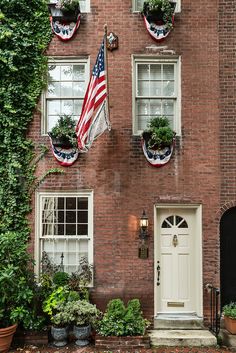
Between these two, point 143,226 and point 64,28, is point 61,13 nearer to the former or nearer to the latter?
point 64,28

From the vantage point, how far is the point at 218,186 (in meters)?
8.50

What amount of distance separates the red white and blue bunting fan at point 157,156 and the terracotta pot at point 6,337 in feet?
15.4

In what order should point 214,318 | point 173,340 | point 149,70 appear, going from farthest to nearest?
point 149,70, point 214,318, point 173,340

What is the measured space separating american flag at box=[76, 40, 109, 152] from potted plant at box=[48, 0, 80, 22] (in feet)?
6.35

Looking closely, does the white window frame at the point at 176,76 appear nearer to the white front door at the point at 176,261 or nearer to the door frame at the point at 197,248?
the door frame at the point at 197,248

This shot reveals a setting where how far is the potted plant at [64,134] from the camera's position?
8305mm

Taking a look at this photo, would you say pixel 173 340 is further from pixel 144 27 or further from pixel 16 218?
pixel 144 27

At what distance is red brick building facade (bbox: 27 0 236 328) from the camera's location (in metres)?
8.39

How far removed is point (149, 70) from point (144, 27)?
40.3 inches

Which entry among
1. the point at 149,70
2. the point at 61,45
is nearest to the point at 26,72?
the point at 61,45

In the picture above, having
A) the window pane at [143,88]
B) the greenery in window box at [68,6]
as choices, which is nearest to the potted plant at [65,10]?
the greenery in window box at [68,6]

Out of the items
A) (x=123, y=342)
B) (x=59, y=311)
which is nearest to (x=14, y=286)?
(x=59, y=311)

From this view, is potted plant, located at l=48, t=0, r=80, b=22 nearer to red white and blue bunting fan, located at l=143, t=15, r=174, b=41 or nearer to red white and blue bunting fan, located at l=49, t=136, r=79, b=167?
red white and blue bunting fan, located at l=143, t=15, r=174, b=41

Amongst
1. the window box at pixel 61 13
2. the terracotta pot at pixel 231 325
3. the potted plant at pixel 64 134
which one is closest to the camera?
the terracotta pot at pixel 231 325
